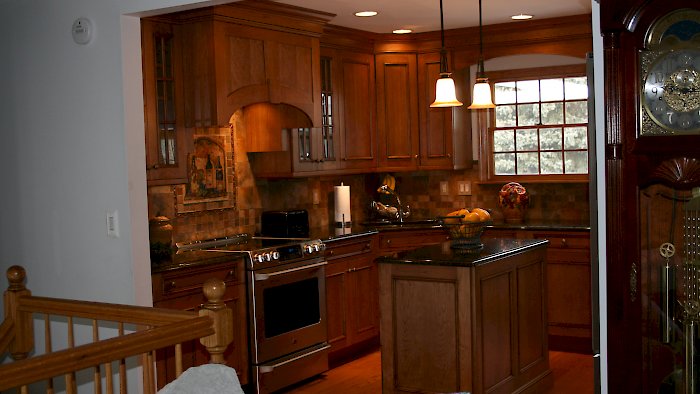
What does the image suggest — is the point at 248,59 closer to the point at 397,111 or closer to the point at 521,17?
the point at 397,111

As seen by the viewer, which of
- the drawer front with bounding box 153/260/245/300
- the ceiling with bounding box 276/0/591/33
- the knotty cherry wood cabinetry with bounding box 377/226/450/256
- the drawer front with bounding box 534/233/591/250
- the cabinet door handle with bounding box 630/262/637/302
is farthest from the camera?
the knotty cherry wood cabinetry with bounding box 377/226/450/256

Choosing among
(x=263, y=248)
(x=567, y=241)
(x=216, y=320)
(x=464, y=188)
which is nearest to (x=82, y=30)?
(x=263, y=248)

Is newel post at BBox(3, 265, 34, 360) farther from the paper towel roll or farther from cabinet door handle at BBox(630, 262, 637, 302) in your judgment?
the paper towel roll

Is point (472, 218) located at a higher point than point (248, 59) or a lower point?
lower

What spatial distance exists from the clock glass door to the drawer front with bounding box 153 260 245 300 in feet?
8.70

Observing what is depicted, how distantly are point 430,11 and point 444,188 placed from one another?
183 cm

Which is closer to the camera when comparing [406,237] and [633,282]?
[633,282]

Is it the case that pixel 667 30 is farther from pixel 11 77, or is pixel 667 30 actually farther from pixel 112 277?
pixel 11 77

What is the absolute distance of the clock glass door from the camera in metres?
2.83

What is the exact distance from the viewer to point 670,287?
2.87m

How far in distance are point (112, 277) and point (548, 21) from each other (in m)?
3.90

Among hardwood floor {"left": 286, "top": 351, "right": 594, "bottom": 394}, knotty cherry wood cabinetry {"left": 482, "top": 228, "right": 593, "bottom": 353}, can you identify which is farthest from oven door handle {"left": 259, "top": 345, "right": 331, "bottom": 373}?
knotty cherry wood cabinetry {"left": 482, "top": 228, "right": 593, "bottom": 353}

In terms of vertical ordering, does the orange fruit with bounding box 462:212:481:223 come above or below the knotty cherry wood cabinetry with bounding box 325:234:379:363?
above

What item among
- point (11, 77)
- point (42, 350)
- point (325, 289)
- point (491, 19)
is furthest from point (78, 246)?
point (491, 19)
